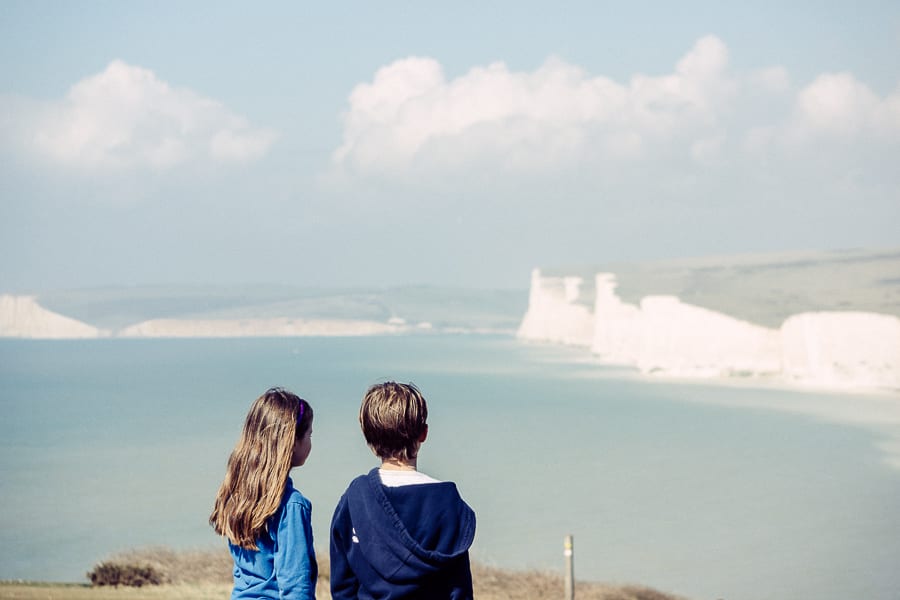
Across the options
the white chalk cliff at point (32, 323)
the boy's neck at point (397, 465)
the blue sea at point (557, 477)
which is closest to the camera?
the boy's neck at point (397, 465)

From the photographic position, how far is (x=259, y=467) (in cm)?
299

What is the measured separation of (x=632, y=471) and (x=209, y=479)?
583 inches

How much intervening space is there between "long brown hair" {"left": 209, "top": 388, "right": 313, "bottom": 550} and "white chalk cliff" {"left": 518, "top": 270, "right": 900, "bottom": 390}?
59.6 m

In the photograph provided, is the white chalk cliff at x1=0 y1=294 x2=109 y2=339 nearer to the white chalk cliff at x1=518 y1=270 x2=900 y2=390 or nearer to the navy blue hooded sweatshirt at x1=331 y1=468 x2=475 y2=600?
the white chalk cliff at x1=518 y1=270 x2=900 y2=390

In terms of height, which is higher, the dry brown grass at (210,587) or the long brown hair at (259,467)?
the long brown hair at (259,467)

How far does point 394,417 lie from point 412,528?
0.32 m

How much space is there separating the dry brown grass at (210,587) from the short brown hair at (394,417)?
24.2ft

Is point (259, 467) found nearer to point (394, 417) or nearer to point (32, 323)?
point (394, 417)

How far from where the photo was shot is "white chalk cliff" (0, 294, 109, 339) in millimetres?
174375

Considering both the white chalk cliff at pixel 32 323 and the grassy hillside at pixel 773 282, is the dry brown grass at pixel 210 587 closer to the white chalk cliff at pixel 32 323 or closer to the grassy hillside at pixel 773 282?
the grassy hillside at pixel 773 282

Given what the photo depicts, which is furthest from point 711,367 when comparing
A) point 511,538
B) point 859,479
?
point 511,538

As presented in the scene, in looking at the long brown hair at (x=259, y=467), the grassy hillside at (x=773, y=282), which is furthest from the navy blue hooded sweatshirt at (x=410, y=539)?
the grassy hillside at (x=773, y=282)

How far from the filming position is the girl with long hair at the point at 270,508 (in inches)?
116

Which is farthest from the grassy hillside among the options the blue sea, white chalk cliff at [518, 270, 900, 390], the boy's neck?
the boy's neck
